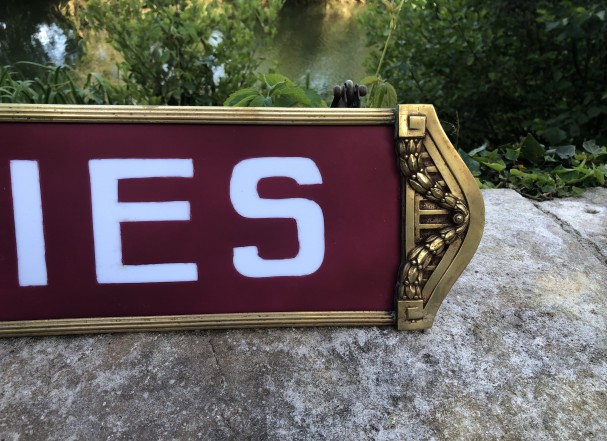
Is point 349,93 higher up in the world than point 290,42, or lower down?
lower down

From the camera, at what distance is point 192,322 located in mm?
915

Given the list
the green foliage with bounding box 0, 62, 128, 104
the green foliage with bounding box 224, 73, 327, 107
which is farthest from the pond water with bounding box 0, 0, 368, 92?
the green foliage with bounding box 224, 73, 327, 107

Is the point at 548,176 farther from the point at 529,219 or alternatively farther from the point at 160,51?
the point at 160,51

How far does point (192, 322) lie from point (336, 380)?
268 mm

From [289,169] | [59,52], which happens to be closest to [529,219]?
[289,169]

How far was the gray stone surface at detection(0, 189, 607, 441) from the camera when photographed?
75 cm

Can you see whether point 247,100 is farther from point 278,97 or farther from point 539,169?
point 539,169

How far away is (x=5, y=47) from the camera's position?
4.62 meters

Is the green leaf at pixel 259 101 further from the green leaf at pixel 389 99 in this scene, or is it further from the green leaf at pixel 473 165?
the green leaf at pixel 473 165

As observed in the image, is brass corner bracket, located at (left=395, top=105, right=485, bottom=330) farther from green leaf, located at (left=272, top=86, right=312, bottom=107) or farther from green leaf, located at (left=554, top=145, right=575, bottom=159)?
green leaf, located at (left=554, top=145, right=575, bottom=159)

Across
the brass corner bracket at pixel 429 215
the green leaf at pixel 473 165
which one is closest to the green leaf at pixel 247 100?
the brass corner bracket at pixel 429 215

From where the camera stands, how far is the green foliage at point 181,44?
2.14 metres

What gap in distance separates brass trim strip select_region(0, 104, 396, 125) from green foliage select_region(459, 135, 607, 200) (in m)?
0.99

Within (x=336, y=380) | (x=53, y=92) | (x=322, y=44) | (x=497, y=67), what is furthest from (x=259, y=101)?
(x=322, y=44)
